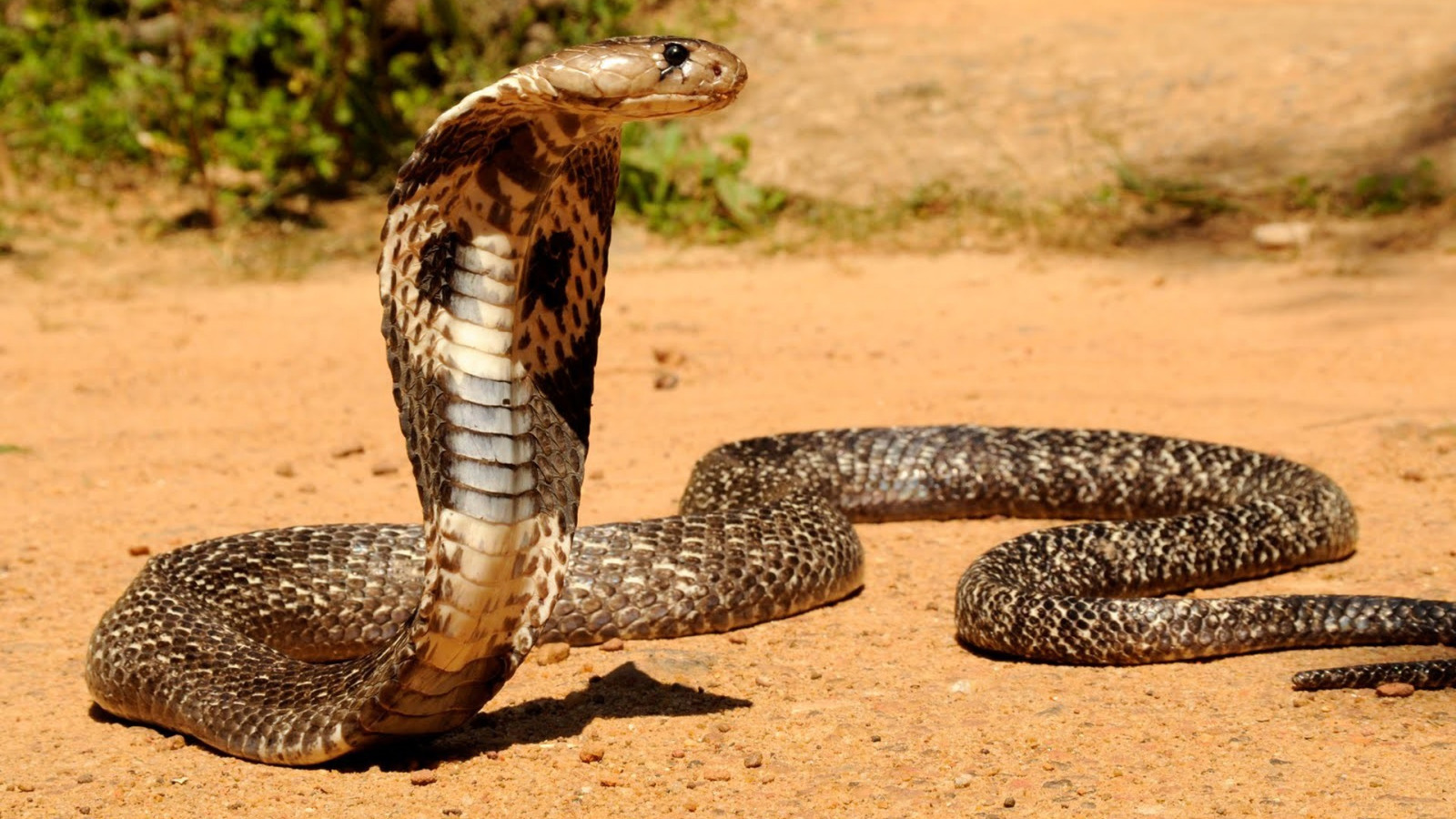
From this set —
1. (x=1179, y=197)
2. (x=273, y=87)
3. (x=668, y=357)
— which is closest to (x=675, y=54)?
(x=668, y=357)

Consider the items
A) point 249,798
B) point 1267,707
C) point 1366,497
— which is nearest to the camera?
point 249,798

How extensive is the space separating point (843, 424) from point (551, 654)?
10.2 feet

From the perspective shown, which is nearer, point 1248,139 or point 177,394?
point 177,394

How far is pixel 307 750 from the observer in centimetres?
407

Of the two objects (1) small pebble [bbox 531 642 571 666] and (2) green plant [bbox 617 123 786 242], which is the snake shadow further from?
(2) green plant [bbox 617 123 786 242]

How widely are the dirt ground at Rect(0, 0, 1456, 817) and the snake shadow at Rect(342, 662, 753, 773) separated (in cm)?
2

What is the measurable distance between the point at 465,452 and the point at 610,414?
4653mm

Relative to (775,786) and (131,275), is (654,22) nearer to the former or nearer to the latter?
(131,275)

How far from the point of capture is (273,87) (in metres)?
13.5

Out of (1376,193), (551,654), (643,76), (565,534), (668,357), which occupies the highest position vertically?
(643,76)

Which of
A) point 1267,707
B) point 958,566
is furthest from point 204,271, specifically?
point 1267,707

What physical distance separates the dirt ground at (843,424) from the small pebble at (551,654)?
0.08 meters

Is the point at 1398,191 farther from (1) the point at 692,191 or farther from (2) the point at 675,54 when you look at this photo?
(2) the point at 675,54

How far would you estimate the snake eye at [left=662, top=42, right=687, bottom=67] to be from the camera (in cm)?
346
